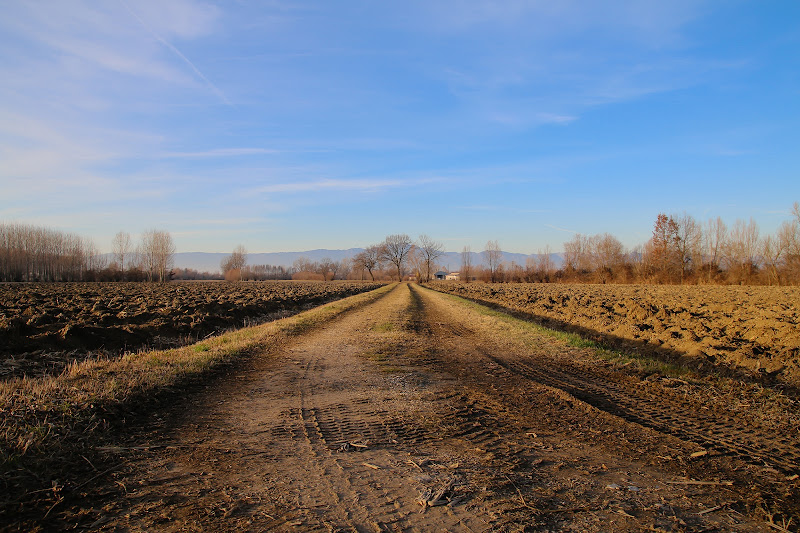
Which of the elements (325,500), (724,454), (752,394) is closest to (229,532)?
(325,500)

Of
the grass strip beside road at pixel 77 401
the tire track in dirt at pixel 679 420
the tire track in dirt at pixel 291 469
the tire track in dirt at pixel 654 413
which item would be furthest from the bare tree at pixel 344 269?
the tire track in dirt at pixel 291 469

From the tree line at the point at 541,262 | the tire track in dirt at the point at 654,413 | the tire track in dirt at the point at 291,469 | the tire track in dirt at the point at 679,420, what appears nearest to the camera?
the tire track in dirt at the point at 291,469

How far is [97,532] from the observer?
2.96 meters

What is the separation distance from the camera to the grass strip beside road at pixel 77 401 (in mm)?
3971

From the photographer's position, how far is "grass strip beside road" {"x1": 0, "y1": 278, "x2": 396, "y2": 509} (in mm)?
3971

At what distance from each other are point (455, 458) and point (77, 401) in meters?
4.74

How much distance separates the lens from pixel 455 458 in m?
4.31

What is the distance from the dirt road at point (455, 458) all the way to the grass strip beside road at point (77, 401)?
541mm

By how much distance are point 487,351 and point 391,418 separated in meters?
5.88

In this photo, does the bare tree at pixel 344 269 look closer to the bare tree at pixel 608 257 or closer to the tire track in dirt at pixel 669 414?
the bare tree at pixel 608 257

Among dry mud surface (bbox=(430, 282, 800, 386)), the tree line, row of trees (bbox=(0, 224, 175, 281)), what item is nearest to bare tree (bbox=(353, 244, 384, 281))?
the tree line

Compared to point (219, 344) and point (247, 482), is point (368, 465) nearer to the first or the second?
point (247, 482)

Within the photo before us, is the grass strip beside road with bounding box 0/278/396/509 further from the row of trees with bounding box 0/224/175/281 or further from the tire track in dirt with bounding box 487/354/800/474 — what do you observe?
the row of trees with bounding box 0/224/175/281

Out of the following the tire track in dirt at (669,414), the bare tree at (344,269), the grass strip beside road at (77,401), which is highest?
the bare tree at (344,269)
